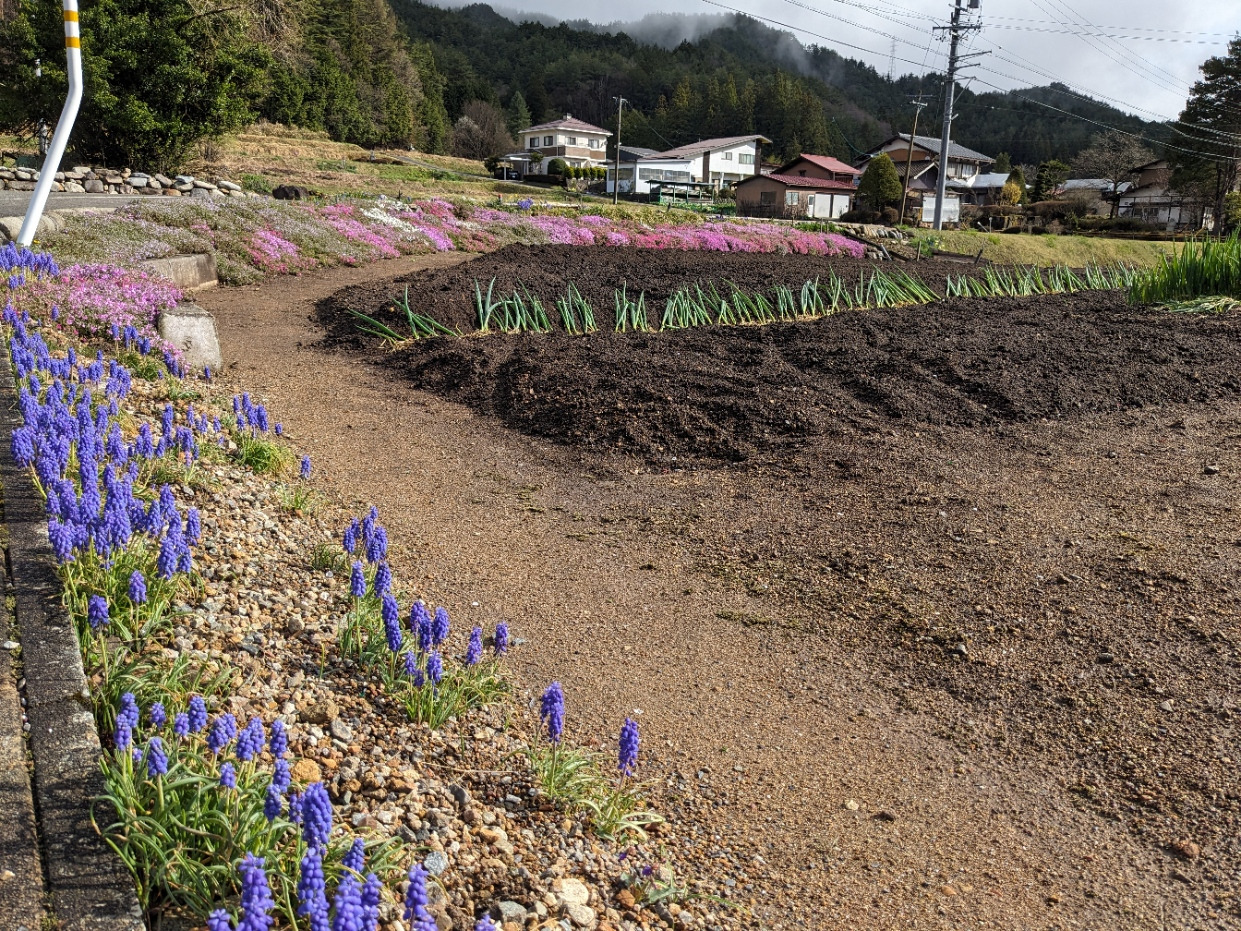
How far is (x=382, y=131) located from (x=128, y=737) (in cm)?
5988

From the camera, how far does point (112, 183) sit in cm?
1741

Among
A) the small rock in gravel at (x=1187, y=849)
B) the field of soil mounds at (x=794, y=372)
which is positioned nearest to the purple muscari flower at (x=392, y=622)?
the small rock in gravel at (x=1187, y=849)

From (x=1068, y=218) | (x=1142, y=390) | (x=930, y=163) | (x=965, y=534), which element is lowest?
(x=965, y=534)

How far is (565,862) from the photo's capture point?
225 centimetres

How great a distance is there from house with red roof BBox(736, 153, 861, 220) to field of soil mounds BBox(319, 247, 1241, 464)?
4331cm

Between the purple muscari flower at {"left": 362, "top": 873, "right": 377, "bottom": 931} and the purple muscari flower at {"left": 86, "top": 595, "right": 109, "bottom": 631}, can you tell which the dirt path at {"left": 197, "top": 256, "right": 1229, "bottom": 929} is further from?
the purple muscari flower at {"left": 86, "top": 595, "right": 109, "bottom": 631}

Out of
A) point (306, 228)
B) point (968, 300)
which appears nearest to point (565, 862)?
point (968, 300)

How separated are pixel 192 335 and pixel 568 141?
7232 cm

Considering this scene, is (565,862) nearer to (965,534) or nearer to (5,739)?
(5,739)

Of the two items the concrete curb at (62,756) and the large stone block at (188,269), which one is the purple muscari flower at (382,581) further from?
the large stone block at (188,269)

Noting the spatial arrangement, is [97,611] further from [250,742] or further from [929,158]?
[929,158]

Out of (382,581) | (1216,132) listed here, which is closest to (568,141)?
(1216,132)

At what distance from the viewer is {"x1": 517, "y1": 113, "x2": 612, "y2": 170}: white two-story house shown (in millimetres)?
72938

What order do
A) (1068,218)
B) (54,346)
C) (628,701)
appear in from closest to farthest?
1. (628,701)
2. (54,346)
3. (1068,218)
